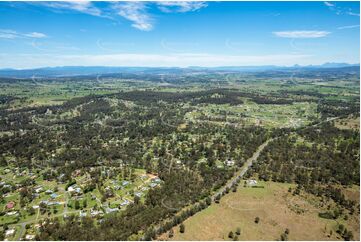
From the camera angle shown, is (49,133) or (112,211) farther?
(49,133)

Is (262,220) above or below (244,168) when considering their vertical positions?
below

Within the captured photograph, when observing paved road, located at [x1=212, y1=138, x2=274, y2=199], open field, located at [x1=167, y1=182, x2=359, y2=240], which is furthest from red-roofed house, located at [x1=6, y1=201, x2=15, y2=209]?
paved road, located at [x1=212, y1=138, x2=274, y2=199]

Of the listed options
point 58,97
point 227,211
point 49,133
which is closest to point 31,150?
point 49,133

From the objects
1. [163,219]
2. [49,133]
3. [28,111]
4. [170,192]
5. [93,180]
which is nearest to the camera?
[163,219]

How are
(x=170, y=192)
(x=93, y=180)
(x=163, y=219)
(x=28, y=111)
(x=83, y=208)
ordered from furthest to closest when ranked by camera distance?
(x=28, y=111) → (x=93, y=180) → (x=170, y=192) → (x=83, y=208) → (x=163, y=219)

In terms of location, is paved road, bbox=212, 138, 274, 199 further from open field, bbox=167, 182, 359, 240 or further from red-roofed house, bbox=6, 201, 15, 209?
red-roofed house, bbox=6, 201, 15, 209

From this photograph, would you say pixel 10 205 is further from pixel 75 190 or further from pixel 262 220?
pixel 262 220

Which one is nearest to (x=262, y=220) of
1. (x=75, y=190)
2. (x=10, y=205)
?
(x=75, y=190)

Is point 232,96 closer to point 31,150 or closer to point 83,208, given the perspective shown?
point 31,150
